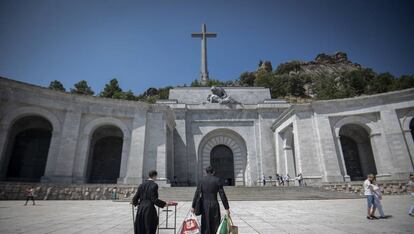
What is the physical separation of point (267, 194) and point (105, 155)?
15154 mm

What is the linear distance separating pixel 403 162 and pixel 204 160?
17139 mm

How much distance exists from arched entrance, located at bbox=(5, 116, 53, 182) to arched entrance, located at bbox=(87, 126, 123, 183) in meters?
3.74

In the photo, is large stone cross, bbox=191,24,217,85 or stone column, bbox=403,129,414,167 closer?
stone column, bbox=403,129,414,167

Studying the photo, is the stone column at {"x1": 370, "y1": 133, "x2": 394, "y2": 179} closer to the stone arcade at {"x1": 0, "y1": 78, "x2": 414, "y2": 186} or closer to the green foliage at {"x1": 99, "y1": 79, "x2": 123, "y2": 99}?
the stone arcade at {"x1": 0, "y1": 78, "x2": 414, "y2": 186}

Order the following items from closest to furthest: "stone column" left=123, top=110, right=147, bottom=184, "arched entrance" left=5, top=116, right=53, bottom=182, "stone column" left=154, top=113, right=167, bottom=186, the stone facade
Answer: "stone column" left=123, top=110, right=147, bottom=184
the stone facade
"stone column" left=154, top=113, right=167, bottom=186
"arched entrance" left=5, top=116, right=53, bottom=182

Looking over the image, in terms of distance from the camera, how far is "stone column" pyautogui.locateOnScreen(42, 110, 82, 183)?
17.3 m

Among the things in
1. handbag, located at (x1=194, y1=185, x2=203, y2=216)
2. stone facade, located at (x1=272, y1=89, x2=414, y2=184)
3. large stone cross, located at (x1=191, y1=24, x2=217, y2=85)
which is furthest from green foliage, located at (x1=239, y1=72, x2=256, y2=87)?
handbag, located at (x1=194, y1=185, x2=203, y2=216)

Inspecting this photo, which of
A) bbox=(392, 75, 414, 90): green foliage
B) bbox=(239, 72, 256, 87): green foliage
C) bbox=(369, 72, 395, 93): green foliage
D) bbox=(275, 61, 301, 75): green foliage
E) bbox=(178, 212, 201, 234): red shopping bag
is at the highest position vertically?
bbox=(275, 61, 301, 75): green foliage

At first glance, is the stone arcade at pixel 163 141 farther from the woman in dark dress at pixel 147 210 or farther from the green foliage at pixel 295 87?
the green foliage at pixel 295 87

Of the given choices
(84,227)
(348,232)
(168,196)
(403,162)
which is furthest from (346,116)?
(84,227)

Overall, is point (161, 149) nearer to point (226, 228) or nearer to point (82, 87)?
point (226, 228)

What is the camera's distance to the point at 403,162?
17.8m

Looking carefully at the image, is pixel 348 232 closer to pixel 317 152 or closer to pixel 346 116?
pixel 317 152

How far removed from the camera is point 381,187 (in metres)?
16.9
